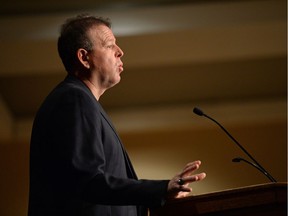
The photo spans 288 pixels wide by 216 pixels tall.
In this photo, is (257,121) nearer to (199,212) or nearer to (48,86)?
(48,86)

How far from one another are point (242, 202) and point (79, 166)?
470mm

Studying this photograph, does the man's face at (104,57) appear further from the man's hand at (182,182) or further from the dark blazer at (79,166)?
the man's hand at (182,182)

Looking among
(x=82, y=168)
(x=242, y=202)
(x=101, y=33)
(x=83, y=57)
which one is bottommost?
(x=242, y=202)

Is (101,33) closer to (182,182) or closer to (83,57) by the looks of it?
(83,57)

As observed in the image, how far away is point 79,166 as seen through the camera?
1545 mm

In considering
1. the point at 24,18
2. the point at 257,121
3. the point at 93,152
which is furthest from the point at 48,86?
the point at 93,152

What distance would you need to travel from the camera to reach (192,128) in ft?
17.3

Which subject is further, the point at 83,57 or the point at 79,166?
the point at 83,57

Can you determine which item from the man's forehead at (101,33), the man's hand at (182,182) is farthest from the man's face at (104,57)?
the man's hand at (182,182)

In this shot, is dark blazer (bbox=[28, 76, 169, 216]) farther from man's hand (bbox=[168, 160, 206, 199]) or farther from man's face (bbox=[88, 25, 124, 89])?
man's face (bbox=[88, 25, 124, 89])

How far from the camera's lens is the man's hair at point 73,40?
199cm

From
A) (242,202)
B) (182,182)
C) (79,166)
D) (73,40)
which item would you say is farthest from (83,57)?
(242,202)

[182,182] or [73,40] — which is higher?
[73,40]

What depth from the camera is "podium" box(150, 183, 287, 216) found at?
1.46 m
